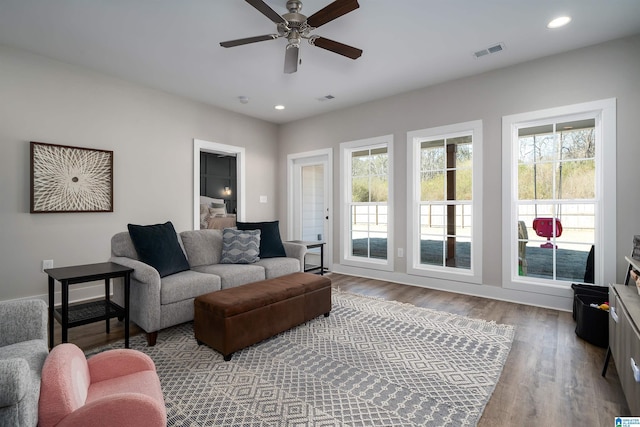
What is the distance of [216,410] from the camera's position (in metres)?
1.72

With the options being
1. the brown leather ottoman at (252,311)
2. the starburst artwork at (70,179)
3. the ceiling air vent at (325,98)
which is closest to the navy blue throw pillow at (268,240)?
the brown leather ottoman at (252,311)

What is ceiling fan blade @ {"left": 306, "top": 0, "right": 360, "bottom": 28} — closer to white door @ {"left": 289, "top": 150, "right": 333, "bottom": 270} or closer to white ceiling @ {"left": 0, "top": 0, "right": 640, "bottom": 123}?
white ceiling @ {"left": 0, "top": 0, "right": 640, "bottom": 123}

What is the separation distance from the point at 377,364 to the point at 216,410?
43.1 inches

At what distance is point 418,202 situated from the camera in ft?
14.8

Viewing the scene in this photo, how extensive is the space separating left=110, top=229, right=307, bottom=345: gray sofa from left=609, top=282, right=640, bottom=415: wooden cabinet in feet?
9.27

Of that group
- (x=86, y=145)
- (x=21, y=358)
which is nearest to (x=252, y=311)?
(x=21, y=358)

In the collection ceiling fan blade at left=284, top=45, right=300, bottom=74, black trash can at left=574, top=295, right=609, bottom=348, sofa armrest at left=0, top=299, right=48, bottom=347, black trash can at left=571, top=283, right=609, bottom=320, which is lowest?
black trash can at left=574, top=295, right=609, bottom=348

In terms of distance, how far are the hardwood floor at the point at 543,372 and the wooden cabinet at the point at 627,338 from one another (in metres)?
0.19

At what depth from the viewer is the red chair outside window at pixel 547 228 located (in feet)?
11.6

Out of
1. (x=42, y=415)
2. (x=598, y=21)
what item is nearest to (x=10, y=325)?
(x=42, y=415)

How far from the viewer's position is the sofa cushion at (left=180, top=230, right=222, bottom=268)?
339 cm

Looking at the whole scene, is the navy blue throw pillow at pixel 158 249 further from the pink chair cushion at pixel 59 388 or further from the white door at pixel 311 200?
the white door at pixel 311 200

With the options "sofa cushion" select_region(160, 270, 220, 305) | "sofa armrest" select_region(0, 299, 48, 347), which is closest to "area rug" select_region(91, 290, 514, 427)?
"sofa cushion" select_region(160, 270, 220, 305)

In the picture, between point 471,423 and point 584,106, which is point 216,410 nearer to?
point 471,423
